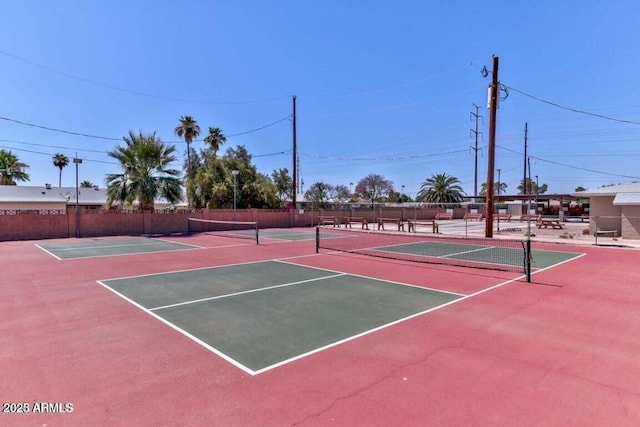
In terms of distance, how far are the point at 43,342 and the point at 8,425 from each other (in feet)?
8.29

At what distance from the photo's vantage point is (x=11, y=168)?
53.1 m

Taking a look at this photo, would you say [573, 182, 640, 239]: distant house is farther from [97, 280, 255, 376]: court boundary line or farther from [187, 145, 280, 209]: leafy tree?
[187, 145, 280, 209]: leafy tree

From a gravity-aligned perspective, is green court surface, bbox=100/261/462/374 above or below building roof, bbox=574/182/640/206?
below

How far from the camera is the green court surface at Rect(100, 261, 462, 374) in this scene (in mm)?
5723

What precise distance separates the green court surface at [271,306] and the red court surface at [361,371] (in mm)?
300

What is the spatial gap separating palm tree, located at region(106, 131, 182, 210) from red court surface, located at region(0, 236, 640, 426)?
780 inches

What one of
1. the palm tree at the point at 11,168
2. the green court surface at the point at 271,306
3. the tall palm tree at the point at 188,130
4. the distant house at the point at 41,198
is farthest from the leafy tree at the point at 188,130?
the green court surface at the point at 271,306

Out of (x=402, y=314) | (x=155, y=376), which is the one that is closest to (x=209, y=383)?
(x=155, y=376)

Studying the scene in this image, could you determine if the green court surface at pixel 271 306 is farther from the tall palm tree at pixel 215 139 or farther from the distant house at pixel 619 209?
the tall palm tree at pixel 215 139

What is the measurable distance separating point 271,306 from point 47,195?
39.8 meters

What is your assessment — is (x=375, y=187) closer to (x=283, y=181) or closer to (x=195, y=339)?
(x=283, y=181)

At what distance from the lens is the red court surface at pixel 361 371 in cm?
379

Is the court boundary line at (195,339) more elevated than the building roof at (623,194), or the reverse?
the building roof at (623,194)

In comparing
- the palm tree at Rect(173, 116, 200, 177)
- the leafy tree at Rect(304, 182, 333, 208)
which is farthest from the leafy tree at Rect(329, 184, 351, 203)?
the palm tree at Rect(173, 116, 200, 177)
